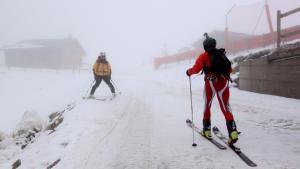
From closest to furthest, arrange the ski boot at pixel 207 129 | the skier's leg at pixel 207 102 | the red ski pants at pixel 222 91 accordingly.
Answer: the red ski pants at pixel 222 91 < the skier's leg at pixel 207 102 < the ski boot at pixel 207 129

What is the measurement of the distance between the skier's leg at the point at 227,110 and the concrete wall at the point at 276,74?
492 cm

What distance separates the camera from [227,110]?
5172 millimetres

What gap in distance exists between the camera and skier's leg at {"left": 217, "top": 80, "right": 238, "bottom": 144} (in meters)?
4.95

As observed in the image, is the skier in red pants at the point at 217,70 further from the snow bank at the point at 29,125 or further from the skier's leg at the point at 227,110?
the snow bank at the point at 29,125

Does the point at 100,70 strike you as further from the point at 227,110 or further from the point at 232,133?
the point at 232,133

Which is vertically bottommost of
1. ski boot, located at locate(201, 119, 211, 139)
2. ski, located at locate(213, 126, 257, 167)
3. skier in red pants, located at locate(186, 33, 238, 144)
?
ski, located at locate(213, 126, 257, 167)

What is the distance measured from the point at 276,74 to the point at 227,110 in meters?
5.71

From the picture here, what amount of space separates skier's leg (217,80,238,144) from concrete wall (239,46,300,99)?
4917 mm

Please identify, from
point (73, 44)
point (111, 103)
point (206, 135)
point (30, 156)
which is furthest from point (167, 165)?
point (73, 44)

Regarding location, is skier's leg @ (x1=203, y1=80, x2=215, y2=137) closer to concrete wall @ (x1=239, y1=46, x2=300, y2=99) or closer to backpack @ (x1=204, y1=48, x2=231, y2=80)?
backpack @ (x1=204, y1=48, x2=231, y2=80)

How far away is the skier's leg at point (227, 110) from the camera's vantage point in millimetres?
4949

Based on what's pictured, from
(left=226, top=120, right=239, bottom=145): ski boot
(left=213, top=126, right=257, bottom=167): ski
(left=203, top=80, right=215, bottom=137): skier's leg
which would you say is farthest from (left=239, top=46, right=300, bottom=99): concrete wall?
(left=226, top=120, right=239, bottom=145): ski boot

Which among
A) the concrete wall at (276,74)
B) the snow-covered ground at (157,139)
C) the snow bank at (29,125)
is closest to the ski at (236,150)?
the snow-covered ground at (157,139)

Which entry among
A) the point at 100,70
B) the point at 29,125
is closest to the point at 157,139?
the point at 29,125
